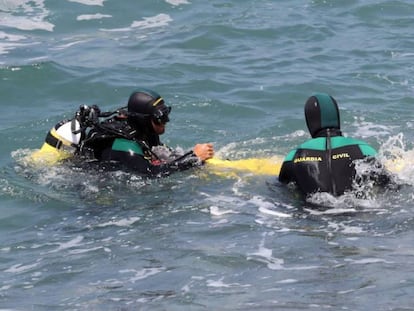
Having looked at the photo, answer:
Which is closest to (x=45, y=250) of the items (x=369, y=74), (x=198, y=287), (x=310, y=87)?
(x=198, y=287)

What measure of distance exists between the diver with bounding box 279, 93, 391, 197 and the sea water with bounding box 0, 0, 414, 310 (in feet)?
0.47

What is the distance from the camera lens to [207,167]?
8531mm

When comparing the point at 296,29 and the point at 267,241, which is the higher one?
the point at 296,29

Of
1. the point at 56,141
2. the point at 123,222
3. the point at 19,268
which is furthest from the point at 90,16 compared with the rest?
the point at 19,268

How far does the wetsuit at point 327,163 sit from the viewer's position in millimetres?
7152

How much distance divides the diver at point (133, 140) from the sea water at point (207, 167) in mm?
171

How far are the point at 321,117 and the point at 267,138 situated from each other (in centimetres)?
337

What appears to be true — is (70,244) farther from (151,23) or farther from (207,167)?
(151,23)

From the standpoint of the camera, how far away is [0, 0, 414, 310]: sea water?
18.4ft

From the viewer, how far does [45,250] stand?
6832 millimetres

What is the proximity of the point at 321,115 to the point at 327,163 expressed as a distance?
0.47 m

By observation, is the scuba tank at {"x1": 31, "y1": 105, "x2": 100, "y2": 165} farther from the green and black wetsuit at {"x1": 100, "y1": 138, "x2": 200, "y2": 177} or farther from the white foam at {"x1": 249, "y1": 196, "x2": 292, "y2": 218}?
the white foam at {"x1": 249, "y1": 196, "x2": 292, "y2": 218}

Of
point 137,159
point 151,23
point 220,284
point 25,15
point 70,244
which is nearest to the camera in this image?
point 220,284

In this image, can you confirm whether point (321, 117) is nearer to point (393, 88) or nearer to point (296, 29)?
point (393, 88)
